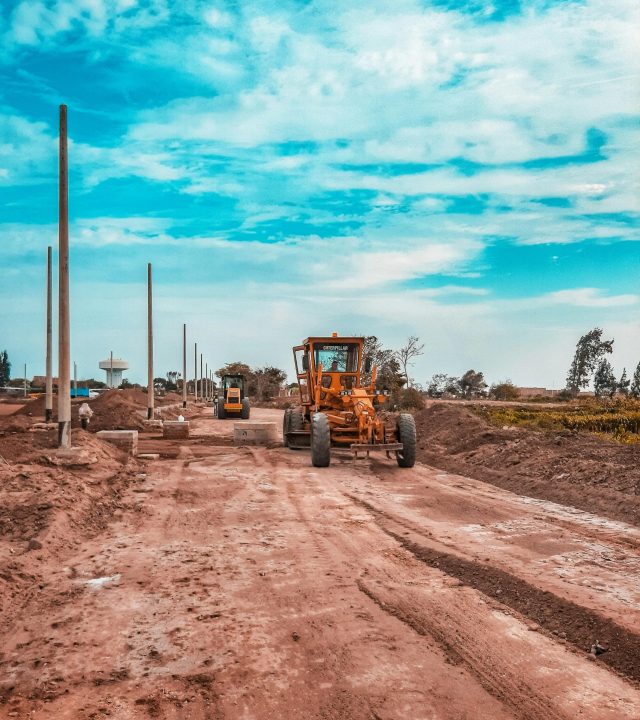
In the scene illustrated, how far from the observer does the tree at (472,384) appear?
75.5m

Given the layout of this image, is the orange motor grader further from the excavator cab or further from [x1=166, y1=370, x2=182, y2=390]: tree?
[x1=166, y1=370, x2=182, y2=390]: tree

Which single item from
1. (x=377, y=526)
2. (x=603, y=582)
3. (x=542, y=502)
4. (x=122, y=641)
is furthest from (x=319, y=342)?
(x=122, y=641)

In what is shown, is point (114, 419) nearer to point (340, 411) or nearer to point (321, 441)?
point (340, 411)

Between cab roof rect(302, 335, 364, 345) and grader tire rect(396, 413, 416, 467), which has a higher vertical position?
cab roof rect(302, 335, 364, 345)

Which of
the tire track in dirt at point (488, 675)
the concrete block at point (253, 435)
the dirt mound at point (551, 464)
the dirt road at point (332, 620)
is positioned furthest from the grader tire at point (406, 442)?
the tire track in dirt at point (488, 675)

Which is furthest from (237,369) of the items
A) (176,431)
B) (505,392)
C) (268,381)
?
(176,431)

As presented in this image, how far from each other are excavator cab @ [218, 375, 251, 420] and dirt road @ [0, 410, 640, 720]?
28.2 meters

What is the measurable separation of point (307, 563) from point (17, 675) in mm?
3331

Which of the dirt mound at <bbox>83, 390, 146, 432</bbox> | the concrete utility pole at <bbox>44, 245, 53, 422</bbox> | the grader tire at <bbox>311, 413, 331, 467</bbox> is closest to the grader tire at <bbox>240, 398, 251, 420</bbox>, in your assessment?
the dirt mound at <bbox>83, 390, 146, 432</bbox>

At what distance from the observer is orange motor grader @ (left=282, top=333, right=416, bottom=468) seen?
51.8 feet

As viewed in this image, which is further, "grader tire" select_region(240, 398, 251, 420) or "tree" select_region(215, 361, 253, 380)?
"tree" select_region(215, 361, 253, 380)

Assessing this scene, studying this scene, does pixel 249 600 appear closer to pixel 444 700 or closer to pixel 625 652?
pixel 444 700

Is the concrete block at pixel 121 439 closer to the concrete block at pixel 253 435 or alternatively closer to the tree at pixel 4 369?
the concrete block at pixel 253 435

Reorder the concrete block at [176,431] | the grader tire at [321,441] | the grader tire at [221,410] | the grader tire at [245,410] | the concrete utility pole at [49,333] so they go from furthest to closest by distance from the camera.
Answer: the grader tire at [221,410] < the grader tire at [245,410] < the concrete utility pole at [49,333] < the concrete block at [176,431] < the grader tire at [321,441]
